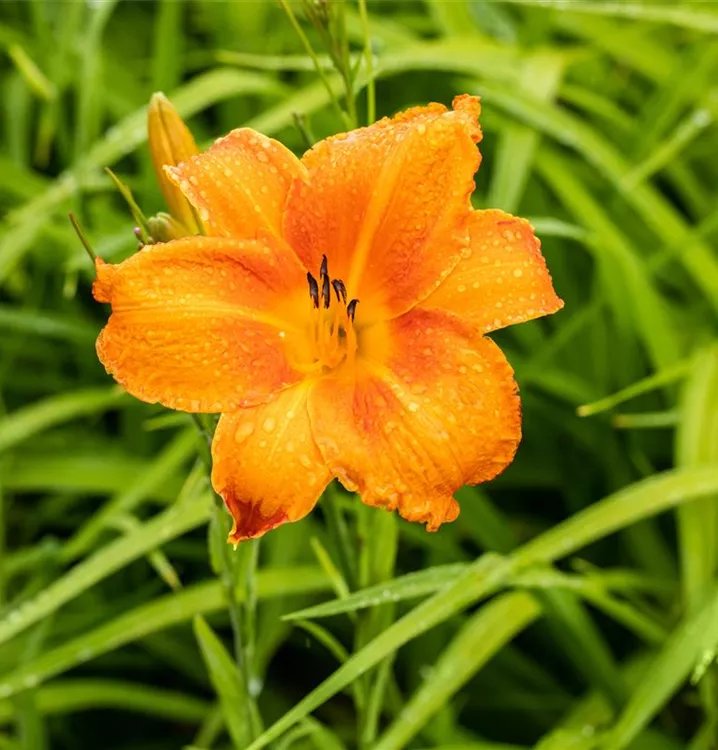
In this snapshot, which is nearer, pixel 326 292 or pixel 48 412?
pixel 326 292

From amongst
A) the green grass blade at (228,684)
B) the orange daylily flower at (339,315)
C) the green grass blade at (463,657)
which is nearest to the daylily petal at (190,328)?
the orange daylily flower at (339,315)

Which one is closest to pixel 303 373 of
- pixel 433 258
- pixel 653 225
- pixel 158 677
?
pixel 433 258

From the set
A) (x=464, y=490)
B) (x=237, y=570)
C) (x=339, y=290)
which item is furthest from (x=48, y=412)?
(x=339, y=290)

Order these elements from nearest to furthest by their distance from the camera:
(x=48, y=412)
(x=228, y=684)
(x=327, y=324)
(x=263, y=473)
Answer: (x=263, y=473) < (x=327, y=324) < (x=228, y=684) < (x=48, y=412)

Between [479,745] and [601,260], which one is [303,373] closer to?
[479,745]

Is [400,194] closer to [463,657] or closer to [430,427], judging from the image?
[430,427]

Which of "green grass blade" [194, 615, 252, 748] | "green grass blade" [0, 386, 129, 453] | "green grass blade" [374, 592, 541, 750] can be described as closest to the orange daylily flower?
"green grass blade" [194, 615, 252, 748]
